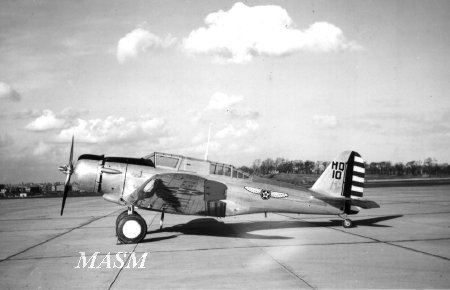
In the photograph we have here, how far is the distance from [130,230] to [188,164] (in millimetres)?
2303

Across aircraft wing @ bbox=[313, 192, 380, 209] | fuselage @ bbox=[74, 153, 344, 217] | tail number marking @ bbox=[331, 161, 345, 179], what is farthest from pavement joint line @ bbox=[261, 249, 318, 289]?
tail number marking @ bbox=[331, 161, 345, 179]

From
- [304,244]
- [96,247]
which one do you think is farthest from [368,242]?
[96,247]

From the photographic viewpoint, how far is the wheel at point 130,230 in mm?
7664

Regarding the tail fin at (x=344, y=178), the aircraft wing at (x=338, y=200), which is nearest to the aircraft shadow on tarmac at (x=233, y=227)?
the aircraft wing at (x=338, y=200)

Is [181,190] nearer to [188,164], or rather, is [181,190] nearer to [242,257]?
[188,164]

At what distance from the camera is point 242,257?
20.4ft

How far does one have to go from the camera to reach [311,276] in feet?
16.3

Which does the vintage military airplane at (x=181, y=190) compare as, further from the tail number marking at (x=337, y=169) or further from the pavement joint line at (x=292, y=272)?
the pavement joint line at (x=292, y=272)

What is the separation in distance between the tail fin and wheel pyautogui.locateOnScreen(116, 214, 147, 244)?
217 inches

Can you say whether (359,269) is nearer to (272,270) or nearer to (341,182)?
(272,270)

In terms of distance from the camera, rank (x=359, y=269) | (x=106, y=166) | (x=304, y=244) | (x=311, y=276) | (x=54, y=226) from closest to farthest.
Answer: (x=311, y=276)
(x=359, y=269)
(x=304, y=244)
(x=106, y=166)
(x=54, y=226)

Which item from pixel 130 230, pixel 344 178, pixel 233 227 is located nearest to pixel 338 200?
pixel 344 178

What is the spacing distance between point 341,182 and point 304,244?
3.50 metres

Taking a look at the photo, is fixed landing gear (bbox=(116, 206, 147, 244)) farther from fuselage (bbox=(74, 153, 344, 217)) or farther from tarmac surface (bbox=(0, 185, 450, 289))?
fuselage (bbox=(74, 153, 344, 217))
